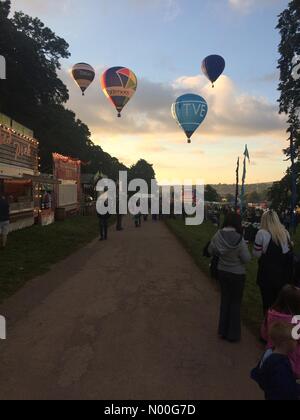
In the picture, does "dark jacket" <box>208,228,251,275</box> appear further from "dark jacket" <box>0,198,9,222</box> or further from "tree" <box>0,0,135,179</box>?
"tree" <box>0,0,135,179</box>

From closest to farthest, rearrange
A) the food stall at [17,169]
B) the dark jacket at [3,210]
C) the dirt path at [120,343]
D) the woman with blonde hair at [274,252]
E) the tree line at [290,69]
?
the dirt path at [120,343]
the woman with blonde hair at [274,252]
the dark jacket at [3,210]
the food stall at [17,169]
the tree line at [290,69]

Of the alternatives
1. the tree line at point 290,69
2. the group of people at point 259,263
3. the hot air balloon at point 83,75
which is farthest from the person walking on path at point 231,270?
the hot air balloon at point 83,75

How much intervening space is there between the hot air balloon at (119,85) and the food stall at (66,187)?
19.6 ft

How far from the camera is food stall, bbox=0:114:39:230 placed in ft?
66.6

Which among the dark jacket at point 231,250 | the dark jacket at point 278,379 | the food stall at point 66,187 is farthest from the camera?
the food stall at point 66,187

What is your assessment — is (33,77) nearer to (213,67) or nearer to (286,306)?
(213,67)

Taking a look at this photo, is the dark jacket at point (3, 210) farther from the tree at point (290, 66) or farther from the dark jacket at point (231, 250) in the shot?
the tree at point (290, 66)

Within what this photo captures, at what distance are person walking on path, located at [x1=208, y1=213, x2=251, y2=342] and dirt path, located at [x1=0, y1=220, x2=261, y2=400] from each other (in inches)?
10.6

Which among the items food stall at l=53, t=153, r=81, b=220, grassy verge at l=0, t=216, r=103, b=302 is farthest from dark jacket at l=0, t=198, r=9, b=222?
food stall at l=53, t=153, r=81, b=220

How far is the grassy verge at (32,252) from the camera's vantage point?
Result: 35.4ft

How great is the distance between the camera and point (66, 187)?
35031mm

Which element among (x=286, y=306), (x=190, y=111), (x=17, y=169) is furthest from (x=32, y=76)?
(x=286, y=306)

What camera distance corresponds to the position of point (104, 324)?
7.39m

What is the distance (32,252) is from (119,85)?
1662 centimetres
